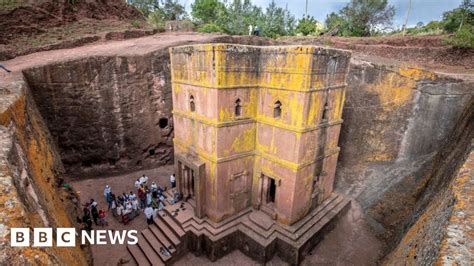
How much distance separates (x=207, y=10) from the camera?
35.5 meters

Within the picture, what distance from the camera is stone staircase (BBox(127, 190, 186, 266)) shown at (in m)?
8.70

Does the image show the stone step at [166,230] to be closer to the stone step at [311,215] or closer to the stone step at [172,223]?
the stone step at [172,223]

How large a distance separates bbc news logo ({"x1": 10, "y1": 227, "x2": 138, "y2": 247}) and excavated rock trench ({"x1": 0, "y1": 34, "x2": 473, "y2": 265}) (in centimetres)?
226

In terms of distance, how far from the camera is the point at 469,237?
7.10 ft

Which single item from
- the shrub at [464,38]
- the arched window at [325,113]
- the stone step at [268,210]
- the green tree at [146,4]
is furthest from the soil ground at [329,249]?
the green tree at [146,4]

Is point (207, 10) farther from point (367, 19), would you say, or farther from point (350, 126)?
point (350, 126)

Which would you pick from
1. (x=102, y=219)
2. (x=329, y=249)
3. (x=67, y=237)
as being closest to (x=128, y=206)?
(x=102, y=219)

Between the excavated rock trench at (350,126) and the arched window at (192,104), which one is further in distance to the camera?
the excavated rock trench at (350,126)

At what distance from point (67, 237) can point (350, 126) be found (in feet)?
39.8

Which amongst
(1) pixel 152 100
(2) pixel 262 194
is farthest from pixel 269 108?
(1) pixel 152 100

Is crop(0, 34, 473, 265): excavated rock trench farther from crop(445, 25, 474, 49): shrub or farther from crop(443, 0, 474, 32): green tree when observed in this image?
crop(443, 0, 474, 32): green tree

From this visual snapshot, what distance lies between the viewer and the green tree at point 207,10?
116ft

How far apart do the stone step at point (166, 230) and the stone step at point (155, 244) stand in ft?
1.22

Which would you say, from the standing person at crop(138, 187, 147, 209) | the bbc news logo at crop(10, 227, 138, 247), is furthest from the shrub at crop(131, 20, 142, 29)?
the bbc news logo at crop(10, 227, 138, 247)
